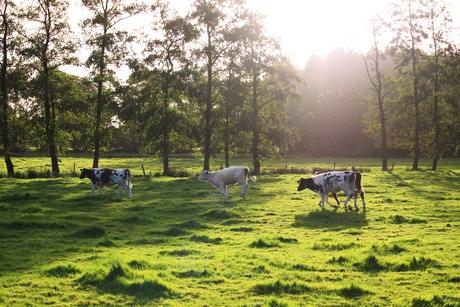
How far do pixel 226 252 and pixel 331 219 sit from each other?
7.51 metres

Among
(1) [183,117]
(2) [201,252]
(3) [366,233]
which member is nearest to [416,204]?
(3) [366,233]

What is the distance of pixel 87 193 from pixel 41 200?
352 centimetres

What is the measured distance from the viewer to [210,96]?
141 feet

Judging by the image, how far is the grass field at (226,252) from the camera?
397 inches

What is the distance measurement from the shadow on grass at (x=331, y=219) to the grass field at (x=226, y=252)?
0.13ft

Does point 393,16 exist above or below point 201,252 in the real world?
above

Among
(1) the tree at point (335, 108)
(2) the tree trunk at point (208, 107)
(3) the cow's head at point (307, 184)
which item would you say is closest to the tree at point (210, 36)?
(2) the tree trunk at point (208, 107)

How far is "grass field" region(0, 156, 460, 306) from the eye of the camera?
33.1 feet

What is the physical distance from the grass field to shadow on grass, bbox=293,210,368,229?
0.04 meters

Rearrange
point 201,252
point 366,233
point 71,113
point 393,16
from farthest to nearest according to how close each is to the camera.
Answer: point 393,16 → point 71,113 → point 366,233 → point 201,252

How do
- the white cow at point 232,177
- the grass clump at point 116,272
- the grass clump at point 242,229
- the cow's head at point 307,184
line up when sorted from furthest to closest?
the white cow at point 232,177 < the cow's head at point 307,184 < the grass clump at point 242,229 < the grass clump at point 116,272

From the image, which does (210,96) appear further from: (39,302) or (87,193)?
(39,302)

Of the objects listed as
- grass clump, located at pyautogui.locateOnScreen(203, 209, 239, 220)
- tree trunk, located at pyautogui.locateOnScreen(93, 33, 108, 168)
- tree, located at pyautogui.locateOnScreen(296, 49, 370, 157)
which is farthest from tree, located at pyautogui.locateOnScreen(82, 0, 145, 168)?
tree, located at pyautogui.locateOnScreen(296, 49, 370, 157)

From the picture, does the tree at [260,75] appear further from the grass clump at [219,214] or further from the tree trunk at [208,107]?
the grass clump at [219,214]
